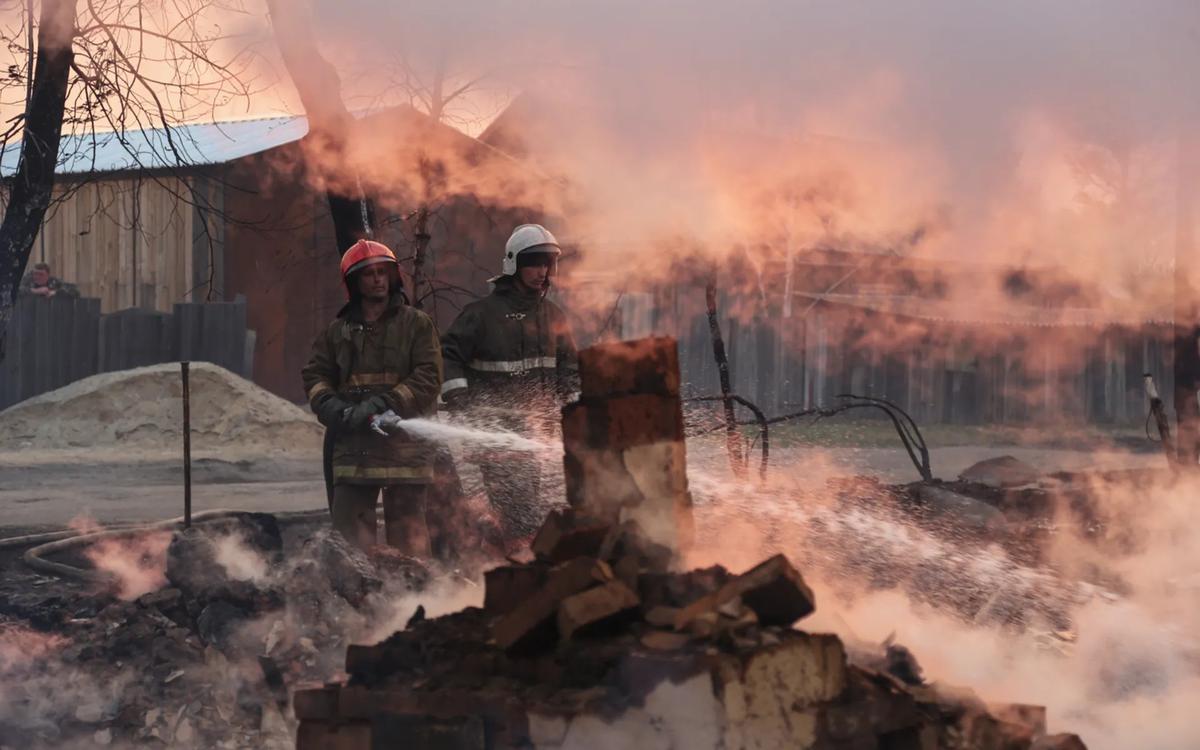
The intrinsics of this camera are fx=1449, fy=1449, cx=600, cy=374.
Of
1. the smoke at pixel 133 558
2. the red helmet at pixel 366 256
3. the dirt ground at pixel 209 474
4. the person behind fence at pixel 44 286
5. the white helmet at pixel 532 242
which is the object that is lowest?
the dirt ground at pixel 209 474

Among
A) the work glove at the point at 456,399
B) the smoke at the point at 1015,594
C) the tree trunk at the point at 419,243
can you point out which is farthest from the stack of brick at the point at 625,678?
the tree trunk at the point at 419,243

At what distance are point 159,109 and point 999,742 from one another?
5736 mm

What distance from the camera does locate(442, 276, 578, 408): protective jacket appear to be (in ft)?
23.4

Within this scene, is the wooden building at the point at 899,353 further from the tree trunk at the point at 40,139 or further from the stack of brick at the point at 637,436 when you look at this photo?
the stack of brick at the point at 637,436

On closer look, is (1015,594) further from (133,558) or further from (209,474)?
(209,474)

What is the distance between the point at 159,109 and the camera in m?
7.78

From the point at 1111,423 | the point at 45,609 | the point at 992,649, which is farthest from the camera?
the point at 1111,423

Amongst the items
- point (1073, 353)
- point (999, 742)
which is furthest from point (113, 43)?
point (1073, 353)

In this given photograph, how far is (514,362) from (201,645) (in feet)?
6.98

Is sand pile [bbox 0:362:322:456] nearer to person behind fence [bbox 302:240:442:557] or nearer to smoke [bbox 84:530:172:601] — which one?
smoke [bbox 84:530:172:601]

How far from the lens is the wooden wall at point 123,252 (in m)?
20.7

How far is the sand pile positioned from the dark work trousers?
10922mm

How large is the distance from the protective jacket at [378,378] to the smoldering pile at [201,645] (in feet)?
1.47

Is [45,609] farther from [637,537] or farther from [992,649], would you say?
[992,649]
